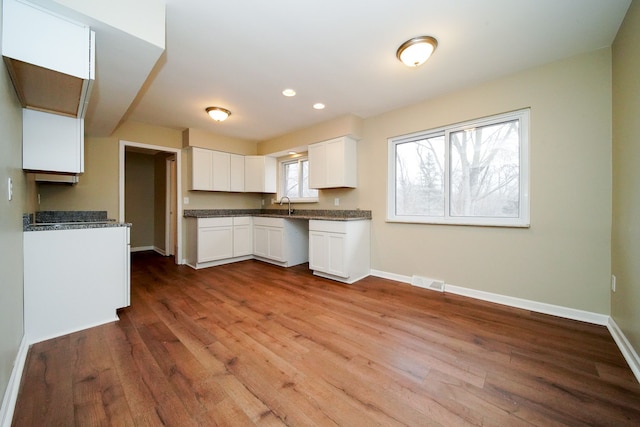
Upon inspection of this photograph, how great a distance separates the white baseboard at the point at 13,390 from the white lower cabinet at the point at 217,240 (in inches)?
95.4

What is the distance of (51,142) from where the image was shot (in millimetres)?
2092

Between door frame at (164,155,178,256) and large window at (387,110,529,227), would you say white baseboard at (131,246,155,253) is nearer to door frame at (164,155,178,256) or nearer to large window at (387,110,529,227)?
door frame at (164,155,178,256)

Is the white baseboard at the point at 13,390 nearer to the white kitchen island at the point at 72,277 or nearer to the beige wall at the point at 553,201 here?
the white kitchen island at the point at 72,277

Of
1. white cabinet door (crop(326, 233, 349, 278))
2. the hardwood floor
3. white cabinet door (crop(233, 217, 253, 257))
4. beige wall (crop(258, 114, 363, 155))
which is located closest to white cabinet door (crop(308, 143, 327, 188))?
beige wall (crop(258, 114, 363, 155))

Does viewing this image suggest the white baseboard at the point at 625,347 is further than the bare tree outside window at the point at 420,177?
No

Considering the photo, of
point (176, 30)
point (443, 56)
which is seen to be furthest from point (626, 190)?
point (176, 30)

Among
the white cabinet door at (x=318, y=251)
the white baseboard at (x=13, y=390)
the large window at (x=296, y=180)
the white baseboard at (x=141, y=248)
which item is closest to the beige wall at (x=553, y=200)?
the white cabinet door at (x=318, y=251)

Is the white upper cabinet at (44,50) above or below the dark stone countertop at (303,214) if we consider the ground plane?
above

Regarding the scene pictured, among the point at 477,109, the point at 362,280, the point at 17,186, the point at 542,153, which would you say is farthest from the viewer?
the point at 362,280

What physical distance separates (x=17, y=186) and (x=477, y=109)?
4194 mm

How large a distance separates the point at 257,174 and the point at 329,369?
4.21 meters

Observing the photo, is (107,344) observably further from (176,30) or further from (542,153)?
(542,153)

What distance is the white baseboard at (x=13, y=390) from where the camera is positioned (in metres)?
1.15

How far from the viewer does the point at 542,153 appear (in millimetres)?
2389
